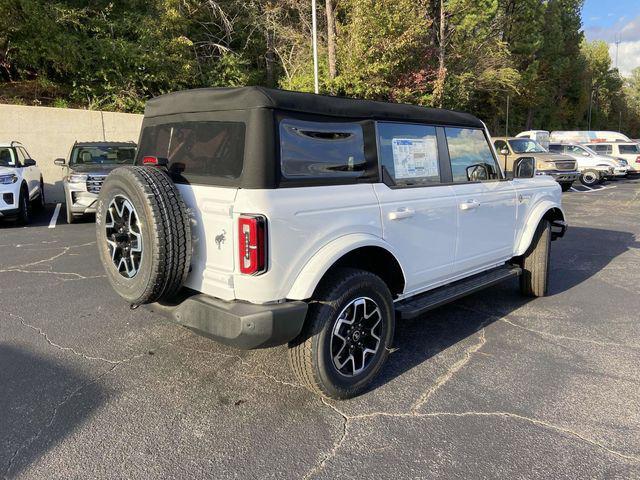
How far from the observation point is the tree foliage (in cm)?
1532

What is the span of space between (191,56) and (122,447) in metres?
17.7

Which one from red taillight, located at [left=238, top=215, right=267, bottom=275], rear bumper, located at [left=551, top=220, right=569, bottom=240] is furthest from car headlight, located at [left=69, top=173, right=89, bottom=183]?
rear bumper, located at [left=551, top=220, right=569, bottom=240]

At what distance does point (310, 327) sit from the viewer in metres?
2.99

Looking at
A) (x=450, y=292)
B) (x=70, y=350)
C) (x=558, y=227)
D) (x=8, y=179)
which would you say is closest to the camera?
A: (x=70, y=350)

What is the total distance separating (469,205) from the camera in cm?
418

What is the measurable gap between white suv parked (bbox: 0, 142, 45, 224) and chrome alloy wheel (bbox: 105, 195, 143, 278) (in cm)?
739

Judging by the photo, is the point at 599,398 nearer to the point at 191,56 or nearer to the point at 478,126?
the point at 478,126

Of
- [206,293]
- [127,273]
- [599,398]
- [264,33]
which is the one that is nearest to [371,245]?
[206,293]

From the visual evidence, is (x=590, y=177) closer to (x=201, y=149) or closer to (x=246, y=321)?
(x=201, y=149)

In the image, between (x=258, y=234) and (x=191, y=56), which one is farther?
(x=191, y=56)

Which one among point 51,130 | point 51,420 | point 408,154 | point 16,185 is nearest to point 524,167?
point 408,154

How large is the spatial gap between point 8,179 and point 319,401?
8.75 meters

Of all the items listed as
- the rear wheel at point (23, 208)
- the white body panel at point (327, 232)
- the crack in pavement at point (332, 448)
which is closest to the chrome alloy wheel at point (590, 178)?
the white body panel at point (327, 232)

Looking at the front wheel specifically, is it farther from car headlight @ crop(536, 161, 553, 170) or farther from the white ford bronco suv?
car headlight @ crop(536, 161, 553, 170)
